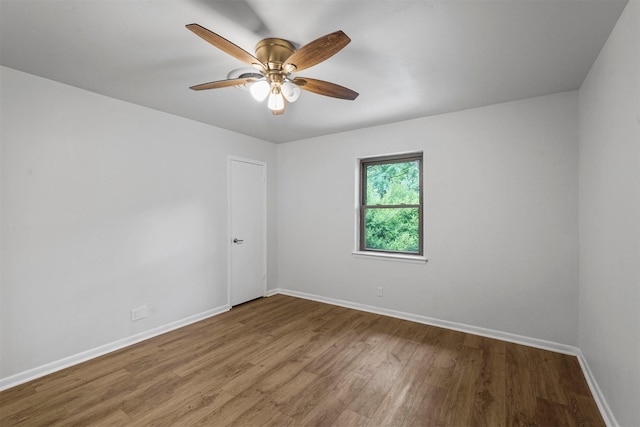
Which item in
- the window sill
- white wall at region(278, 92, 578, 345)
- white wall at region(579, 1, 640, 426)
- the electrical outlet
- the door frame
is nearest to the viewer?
white wall at region(579, 1, 640, 426)

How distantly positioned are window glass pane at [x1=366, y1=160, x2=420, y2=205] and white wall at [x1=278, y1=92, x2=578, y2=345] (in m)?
0.24

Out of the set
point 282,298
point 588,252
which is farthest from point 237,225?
point 588,252

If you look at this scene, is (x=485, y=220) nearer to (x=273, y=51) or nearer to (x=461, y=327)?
(x=461, y=327)

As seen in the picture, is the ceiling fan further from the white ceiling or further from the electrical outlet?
the electrical outlet

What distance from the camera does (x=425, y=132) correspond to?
3.48 meters

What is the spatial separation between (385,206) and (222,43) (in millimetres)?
2902

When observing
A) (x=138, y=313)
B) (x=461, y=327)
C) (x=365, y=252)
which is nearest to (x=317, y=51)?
(x=365, y=252)

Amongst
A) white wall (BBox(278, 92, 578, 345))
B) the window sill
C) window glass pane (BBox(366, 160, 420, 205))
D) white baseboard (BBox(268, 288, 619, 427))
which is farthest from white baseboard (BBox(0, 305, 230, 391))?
window glass pane (BBox(366, 160, 420, 205))

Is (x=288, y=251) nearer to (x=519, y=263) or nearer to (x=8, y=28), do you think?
(x=519, y=263)

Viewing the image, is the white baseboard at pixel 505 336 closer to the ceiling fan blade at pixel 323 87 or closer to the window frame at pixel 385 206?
the window frame at pixel 385 206

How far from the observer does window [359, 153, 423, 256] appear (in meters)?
3.71

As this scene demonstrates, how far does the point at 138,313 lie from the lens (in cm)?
303

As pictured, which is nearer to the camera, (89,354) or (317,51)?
(317,51)

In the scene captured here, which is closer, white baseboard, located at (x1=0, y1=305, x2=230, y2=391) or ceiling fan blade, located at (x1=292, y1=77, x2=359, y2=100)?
ceiling fan blade, located at (x1=292, y1=77, x2=359, y2=100)
